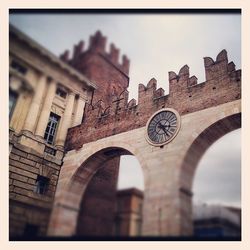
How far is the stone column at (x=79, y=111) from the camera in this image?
13219mm

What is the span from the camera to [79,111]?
45.5 ft

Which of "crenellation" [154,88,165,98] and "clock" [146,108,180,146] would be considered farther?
"crenellation" [154,88,165,98]

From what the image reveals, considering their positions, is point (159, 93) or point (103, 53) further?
point (103, 53)

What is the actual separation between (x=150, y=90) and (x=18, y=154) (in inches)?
225

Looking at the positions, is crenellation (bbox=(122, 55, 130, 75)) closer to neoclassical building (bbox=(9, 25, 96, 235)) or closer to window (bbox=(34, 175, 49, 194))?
neoclassical building (bbox=(9, 25, 96, 235))

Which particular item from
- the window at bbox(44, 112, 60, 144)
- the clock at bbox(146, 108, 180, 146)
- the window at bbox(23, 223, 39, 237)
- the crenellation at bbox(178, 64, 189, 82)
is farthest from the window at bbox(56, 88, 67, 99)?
the window at bbox(23, 223, 39, 237)

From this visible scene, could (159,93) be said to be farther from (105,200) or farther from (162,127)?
(105,200)

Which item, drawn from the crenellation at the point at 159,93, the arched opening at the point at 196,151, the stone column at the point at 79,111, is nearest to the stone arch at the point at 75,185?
the stone column at the point at 79,111

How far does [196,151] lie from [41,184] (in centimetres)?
644

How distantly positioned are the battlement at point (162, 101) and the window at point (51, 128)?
2.33 ft

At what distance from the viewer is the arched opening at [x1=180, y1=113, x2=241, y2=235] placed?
944 cm

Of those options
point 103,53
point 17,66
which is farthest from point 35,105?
point 103,53

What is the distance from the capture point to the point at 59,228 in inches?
439

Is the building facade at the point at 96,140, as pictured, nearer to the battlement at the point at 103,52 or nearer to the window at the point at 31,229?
the window at the point at 31,229
